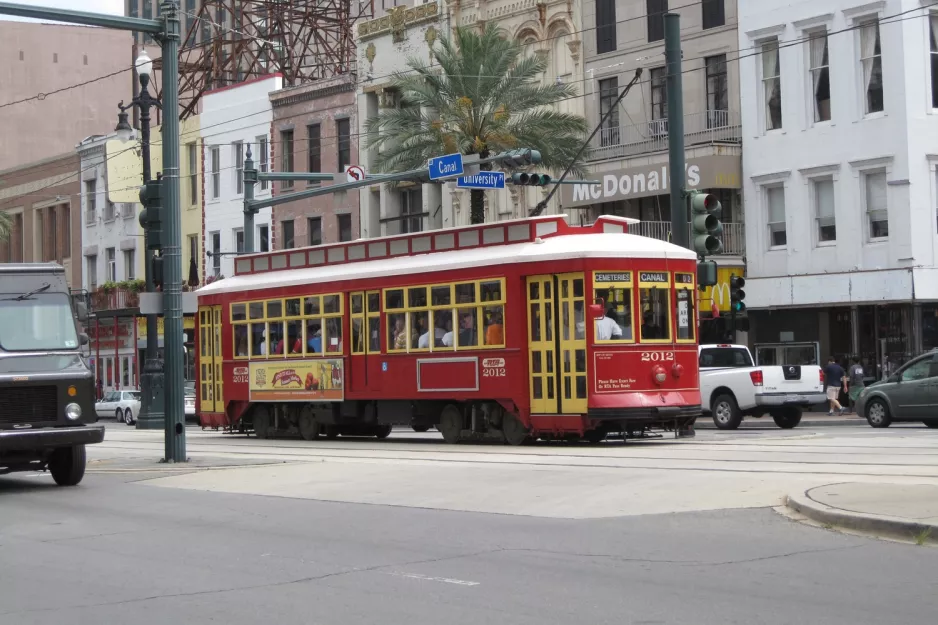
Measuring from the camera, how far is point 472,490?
15.2 metres

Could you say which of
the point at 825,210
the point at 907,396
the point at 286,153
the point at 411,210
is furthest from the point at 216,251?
the point at 907,396

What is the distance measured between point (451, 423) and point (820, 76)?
19711 mm

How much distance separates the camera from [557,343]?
2180cm

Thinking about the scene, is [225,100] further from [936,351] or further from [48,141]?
[936,351]

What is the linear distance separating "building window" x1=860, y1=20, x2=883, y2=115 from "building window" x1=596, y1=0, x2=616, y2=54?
9159 mm

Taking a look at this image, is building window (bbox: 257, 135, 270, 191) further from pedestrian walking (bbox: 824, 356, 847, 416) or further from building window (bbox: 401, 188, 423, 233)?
pedestrian walking (bbox: 824, 356, 847, 416)

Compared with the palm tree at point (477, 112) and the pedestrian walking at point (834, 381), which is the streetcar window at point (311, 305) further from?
the pedestrian walking at point (834, 381)

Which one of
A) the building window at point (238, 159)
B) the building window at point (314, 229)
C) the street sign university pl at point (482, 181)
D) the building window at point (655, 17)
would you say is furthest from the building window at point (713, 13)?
the building window at point (238, 159)

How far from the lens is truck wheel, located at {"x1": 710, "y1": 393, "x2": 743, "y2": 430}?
3030cm

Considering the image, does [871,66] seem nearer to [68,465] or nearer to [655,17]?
[655,17]

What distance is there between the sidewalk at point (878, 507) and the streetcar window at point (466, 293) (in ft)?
33.9

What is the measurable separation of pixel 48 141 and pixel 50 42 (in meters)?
5.69

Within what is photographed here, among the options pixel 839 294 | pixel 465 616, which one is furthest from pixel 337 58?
pixel 465 616

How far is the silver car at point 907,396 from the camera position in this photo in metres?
28.0
